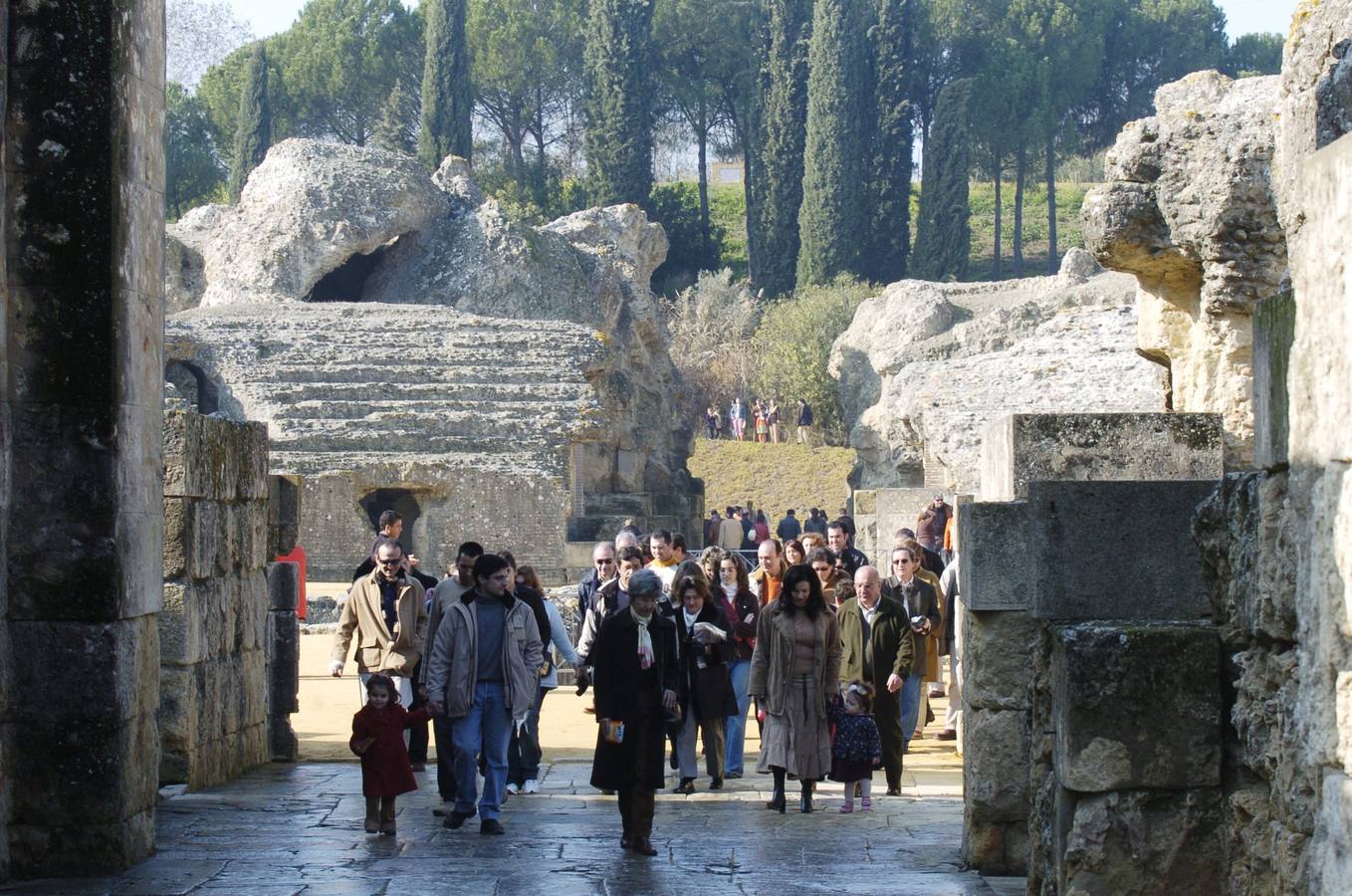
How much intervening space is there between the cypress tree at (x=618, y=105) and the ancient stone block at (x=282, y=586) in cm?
5155

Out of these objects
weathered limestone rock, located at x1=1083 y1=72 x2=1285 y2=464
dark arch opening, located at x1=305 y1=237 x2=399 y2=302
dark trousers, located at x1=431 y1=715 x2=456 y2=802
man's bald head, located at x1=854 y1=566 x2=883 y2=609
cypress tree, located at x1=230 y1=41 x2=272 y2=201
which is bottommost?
dark trousers, located at x1=431 y1=715 x2=456 y2=802

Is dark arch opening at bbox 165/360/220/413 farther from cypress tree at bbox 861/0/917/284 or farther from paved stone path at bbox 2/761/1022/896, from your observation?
cypress tree at bbox 861/0/917/284

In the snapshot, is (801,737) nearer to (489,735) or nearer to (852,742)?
(852,742)

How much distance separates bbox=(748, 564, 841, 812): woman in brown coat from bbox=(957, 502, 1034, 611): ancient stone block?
88.2 inches

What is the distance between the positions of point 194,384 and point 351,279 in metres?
15.5

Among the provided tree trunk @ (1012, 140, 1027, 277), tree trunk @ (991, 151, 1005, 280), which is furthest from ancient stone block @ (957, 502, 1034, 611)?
tree trunk @ (991, 151, 1005, 280)

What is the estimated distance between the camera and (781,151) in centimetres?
6469

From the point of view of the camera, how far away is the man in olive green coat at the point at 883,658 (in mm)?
11109

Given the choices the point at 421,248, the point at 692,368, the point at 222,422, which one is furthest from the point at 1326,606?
the point at 692,368

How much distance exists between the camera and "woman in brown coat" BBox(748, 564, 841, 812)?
10.4 meters

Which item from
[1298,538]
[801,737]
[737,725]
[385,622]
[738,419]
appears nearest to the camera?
[1298,538]

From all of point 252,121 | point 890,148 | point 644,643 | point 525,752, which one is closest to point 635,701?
point 644,643

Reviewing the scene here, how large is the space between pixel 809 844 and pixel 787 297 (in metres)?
57.0

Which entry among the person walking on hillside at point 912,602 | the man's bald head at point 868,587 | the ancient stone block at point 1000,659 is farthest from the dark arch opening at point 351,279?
the ancient stone block at point 1000,659
